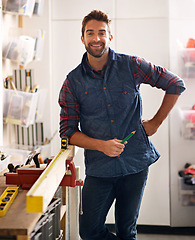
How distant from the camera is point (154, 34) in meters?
3.34

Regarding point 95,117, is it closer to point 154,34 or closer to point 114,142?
point 114,142

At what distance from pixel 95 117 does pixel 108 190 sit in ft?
1.49

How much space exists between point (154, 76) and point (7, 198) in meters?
1.12

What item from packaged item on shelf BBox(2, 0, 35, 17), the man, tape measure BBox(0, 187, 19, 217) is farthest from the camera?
packaged item on shelf BBox(2, 0, 35, 17)

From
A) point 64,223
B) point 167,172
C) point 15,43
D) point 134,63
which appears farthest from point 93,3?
point 64,223

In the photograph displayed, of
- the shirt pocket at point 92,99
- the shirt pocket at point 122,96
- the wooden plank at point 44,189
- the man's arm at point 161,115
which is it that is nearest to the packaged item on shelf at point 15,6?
the shirt pocket at point 92,99

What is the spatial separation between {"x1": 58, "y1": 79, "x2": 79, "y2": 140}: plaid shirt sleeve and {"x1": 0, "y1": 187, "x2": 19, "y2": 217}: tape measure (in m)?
0.57

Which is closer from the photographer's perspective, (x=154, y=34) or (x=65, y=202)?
A: (x=65, y=202)

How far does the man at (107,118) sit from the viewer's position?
2.12 meters

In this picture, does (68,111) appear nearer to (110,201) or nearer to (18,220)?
(110,201)

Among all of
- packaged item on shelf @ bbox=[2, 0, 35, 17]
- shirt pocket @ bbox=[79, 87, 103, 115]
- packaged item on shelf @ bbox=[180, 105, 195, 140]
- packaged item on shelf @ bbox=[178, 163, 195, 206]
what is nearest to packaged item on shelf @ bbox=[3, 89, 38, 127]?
packaged item on shelf @ bbox=[2, 0, 35, 17]

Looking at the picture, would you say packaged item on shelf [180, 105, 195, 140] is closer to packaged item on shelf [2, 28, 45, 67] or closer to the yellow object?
packaged item on shelf [2, 28, 45, 67]

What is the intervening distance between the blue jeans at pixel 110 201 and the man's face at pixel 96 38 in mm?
760

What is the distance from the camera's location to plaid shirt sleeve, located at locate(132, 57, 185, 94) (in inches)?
84.6
